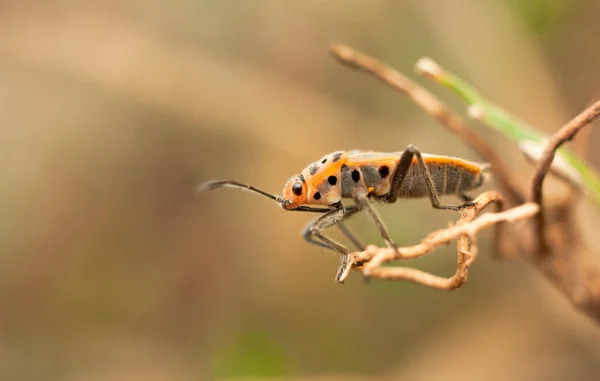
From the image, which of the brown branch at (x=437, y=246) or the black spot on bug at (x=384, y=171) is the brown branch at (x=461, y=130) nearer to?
the black spot on bug at (x=384, y=171)

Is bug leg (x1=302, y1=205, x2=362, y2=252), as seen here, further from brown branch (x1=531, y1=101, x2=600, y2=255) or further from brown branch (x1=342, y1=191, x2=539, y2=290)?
brown branch (x1=531, y1=101, x2=600, y2=255)

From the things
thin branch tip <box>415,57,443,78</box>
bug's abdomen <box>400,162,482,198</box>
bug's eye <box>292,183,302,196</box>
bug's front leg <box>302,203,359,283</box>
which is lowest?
bug's front leg <box>302,203,359,283</box>

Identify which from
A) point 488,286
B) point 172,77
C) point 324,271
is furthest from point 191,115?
point 488,286

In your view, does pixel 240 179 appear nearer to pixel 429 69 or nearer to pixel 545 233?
pixel 429 69

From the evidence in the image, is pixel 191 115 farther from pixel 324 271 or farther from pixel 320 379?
pixel 320 379

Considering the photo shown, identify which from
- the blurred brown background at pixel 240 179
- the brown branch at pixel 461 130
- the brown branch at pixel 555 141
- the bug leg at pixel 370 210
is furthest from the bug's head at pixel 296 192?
the blurred brown background at pixel 240 179

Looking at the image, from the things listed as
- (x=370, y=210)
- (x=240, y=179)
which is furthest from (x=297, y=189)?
A: (x=240, y=179)

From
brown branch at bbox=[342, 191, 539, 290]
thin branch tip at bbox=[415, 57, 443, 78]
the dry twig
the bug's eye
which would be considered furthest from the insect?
brown branch at bbox=[342, 191, 539, 290]
